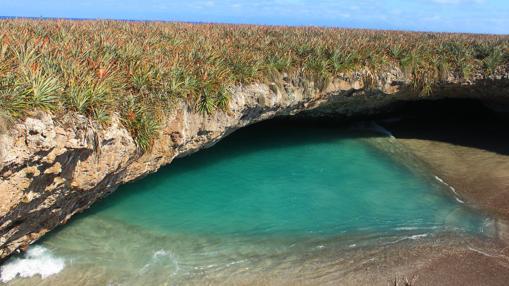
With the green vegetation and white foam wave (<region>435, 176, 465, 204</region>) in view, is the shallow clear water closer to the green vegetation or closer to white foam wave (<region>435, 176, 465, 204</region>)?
white foam wave (<region>435, 176, 465, 204</region>)

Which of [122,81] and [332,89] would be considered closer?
[122,81]

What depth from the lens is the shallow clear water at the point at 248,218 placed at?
9.05 metres

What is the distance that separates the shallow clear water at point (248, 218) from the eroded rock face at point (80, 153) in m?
1.32

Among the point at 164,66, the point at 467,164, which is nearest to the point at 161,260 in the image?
the point at 164,66

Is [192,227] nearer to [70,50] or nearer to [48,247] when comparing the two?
[48,247]

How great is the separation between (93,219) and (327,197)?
710cm

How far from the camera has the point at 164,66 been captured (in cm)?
1071

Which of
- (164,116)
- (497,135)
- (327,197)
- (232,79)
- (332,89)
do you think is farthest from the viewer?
(497,135)

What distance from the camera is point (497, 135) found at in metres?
19.2

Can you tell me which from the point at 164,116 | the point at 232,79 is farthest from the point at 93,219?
the point at 232,79

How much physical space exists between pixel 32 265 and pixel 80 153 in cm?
309

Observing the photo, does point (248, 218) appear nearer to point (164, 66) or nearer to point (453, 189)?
point (164, 66)

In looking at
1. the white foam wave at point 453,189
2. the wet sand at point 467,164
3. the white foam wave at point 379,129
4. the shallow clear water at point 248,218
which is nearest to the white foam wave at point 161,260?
the shallow clear water at point 248,218

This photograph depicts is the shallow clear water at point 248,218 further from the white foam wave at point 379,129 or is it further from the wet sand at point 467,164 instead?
the white foam wave at point 379,129
